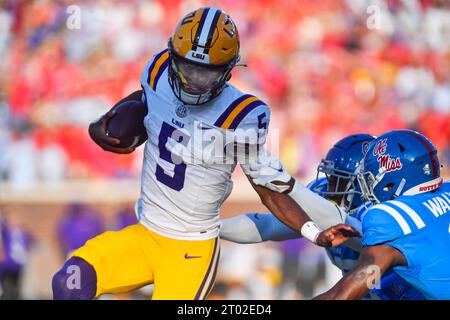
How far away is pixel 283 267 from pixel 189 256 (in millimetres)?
3645

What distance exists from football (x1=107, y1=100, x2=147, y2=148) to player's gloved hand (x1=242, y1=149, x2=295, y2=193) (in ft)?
1.77

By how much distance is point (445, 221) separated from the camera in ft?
10.8

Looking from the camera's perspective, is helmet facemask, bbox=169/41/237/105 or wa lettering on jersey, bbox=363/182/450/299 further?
helmet facemask, bbox=169/41/237/105

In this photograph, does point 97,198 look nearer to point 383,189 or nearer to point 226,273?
point 226,273

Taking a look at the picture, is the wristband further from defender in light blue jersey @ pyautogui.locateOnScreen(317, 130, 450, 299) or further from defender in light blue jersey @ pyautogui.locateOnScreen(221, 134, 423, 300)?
defender in light blue jersey @ pyautogui.locateOnScreen(221, 134, 423, 300)

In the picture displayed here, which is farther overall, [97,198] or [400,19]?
[400,19]

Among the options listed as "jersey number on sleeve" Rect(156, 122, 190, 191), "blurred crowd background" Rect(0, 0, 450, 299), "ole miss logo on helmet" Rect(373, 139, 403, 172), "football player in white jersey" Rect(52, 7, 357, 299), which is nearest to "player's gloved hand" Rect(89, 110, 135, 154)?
"football player in white jersey" Rect(52, 7, 357, 299)

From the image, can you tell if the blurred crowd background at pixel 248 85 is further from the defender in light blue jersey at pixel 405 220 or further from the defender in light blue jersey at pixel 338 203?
the defender in light blue jersey at pixel 405 220

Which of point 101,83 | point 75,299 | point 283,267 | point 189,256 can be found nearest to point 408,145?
point 189,256

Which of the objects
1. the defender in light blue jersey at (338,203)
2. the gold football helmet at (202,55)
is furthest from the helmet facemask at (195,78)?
the defender in light blue jersey at (338,203)

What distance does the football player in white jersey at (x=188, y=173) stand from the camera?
3.59 meters

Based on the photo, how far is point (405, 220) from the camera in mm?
3184

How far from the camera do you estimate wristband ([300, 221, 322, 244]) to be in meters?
3.58

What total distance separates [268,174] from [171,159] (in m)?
0.47
